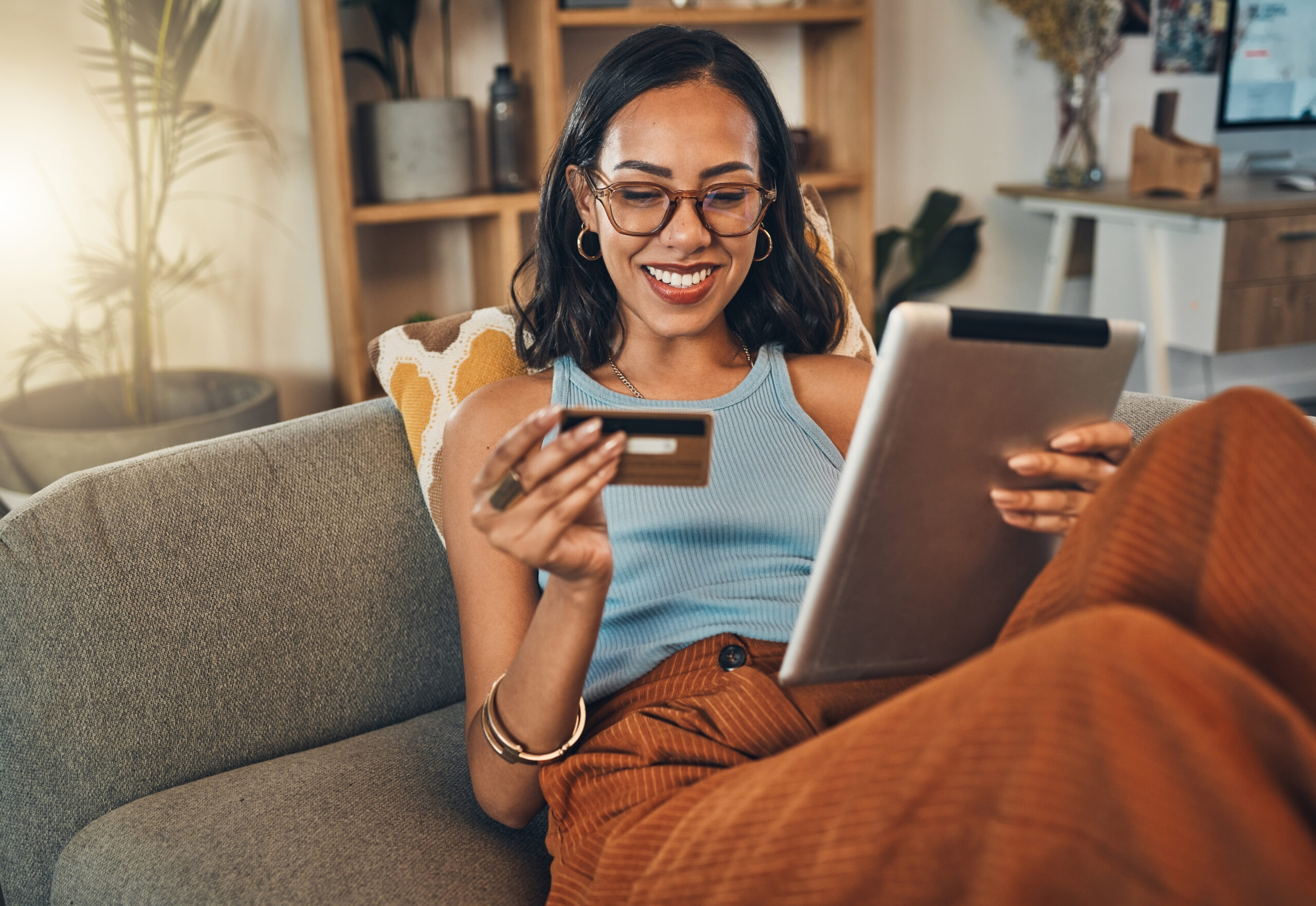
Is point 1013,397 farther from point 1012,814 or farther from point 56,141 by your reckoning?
point 56,141

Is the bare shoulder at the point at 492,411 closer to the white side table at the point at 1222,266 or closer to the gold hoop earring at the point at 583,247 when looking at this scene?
the gold hoop earring at the point at 583,247

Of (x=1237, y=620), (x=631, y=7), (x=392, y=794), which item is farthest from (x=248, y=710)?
(x=631, y=7)

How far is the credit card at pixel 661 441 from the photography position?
732mm

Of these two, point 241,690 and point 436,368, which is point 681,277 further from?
point 241,690

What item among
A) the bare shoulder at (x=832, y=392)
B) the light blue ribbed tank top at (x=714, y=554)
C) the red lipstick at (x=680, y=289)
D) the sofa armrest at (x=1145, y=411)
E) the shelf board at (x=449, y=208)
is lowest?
the light blue ribbed tank top at (x=714, y=554)

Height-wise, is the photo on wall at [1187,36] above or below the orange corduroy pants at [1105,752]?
above

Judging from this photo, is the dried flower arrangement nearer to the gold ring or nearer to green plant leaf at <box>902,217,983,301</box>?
green plant leaf at <box>902,217,983,301</box>

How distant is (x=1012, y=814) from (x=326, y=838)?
0.63m

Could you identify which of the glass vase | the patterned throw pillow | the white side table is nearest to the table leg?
the white side table

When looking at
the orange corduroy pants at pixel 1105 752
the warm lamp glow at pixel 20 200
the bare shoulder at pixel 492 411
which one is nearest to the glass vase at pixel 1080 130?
the bare shoulder at pixel 492 411

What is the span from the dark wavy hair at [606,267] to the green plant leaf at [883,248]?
185 centimetres

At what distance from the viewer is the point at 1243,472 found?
67 centimetres

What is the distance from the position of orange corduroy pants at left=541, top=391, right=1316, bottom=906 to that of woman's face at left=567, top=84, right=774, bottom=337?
0.48 m

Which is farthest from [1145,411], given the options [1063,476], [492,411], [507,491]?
[507,491]
